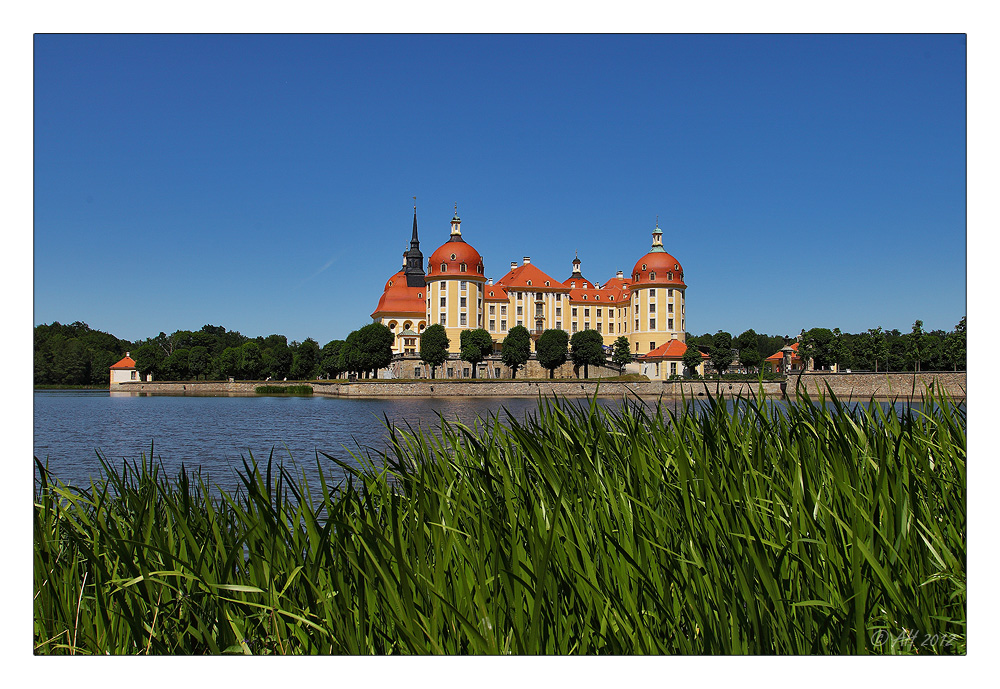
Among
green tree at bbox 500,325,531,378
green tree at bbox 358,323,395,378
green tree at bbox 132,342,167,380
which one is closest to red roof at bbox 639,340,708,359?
green tree at bbox 500,325,531,378

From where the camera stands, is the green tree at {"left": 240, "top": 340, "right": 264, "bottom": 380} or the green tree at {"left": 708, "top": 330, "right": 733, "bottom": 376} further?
the green tree at {"left": 708, "top": 330, "right": 733, "bottom": 376}

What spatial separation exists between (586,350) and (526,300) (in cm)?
1260

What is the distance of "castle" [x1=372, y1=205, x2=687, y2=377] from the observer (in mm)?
57844

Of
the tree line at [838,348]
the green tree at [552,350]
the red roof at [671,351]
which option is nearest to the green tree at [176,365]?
the tree line at [838,348]

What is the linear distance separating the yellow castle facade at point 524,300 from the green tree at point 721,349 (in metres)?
7.72

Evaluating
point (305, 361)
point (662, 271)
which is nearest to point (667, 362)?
point (662, 271)

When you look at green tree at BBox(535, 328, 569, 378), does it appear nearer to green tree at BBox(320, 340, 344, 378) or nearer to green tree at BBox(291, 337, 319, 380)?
green tree at BBox(320, 340, 344, 378)

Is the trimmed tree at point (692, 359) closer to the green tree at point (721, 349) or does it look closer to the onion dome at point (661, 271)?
the green tree at point (721, 349)

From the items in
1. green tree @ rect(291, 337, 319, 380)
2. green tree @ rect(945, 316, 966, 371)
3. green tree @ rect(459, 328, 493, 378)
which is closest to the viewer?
green tree @ rect(945, 316, 966, 371)

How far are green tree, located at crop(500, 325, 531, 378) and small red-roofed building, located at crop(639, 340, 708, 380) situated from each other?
10.2 metres

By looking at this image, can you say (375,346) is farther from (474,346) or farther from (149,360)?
(149,360)

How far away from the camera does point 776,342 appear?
199ft
